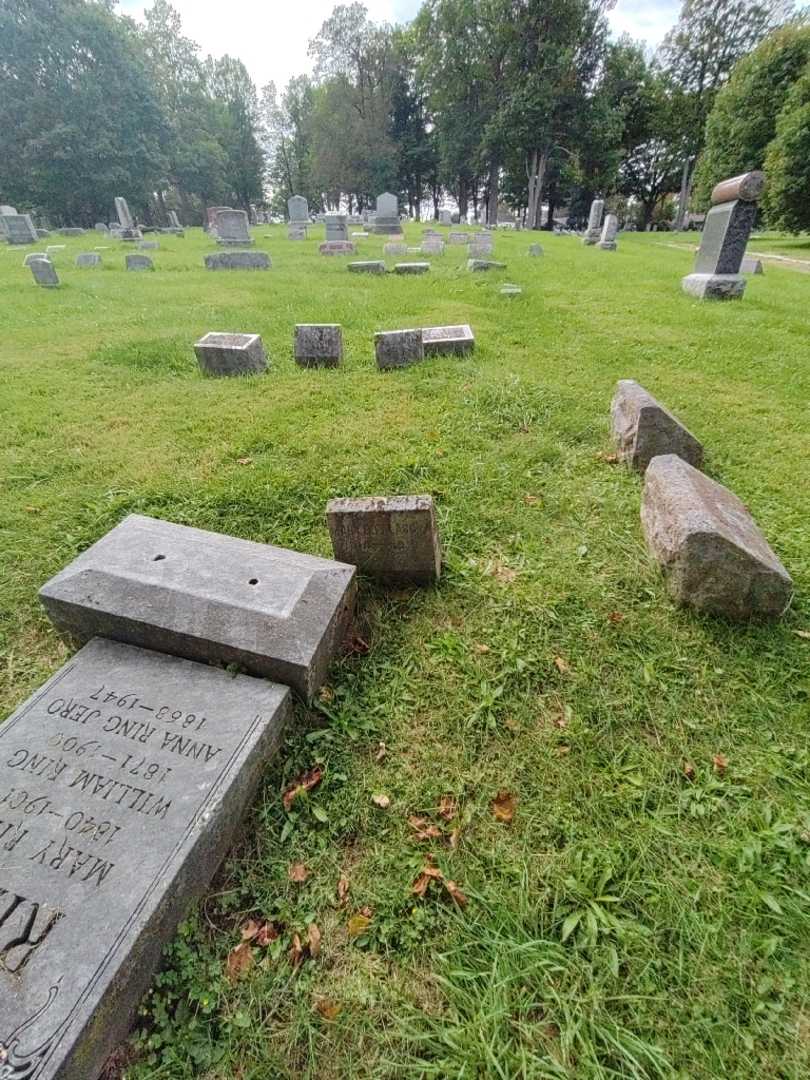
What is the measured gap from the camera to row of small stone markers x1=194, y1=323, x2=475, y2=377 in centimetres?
544

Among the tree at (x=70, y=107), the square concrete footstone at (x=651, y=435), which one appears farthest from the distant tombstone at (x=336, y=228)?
the tree at (x=70, y=107)

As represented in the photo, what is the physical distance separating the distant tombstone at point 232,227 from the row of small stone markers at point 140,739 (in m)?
19.0

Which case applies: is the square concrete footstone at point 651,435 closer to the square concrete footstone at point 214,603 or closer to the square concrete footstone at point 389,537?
the square concrete footstone at point 389,537

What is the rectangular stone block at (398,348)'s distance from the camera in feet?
18.1

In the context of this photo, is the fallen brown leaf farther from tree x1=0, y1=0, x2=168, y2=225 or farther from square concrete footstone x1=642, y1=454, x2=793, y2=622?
tree x1=0, y1=0, x2=168, y2=225

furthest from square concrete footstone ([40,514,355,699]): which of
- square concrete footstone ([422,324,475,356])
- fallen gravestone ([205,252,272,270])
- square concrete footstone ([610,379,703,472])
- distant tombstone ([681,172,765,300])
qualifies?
fallen gravestone ([205,252,272,270])

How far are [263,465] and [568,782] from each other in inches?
115

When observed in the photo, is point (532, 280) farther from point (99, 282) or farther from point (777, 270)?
point (99, 282)

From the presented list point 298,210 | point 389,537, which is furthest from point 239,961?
point 298,210

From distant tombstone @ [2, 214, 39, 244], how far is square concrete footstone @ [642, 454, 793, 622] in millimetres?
27395

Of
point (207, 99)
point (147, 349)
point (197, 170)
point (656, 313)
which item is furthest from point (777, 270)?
point (207, 99)

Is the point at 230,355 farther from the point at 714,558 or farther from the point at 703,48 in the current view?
the point at 703,48

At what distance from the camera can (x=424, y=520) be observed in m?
2.47

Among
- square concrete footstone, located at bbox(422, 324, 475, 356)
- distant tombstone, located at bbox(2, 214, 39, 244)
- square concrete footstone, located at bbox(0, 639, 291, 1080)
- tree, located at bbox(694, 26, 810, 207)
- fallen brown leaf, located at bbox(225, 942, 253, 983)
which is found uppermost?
tree, located at bbox(694, 26, 810, 207)
